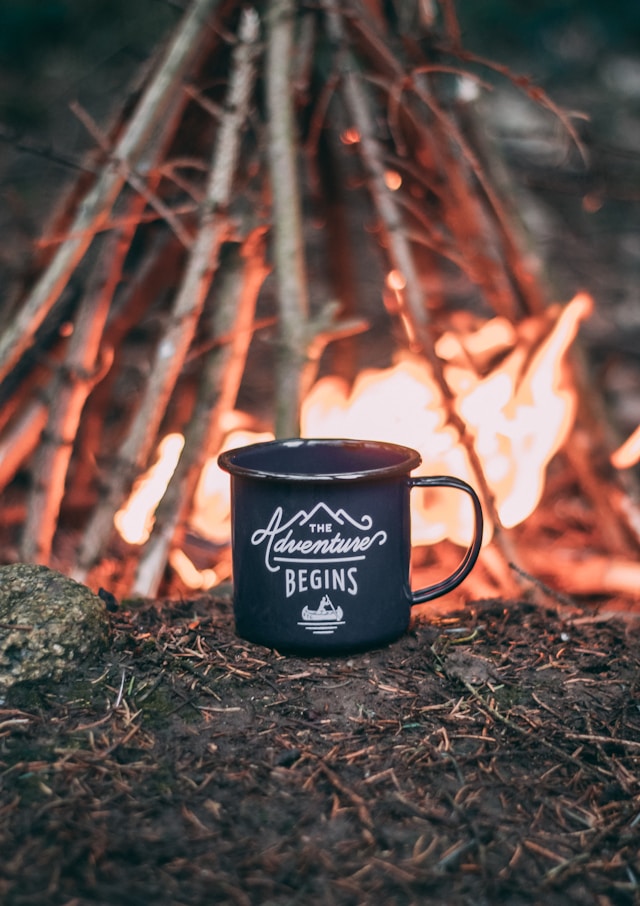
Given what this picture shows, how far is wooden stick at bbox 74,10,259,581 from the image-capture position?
2270 mm

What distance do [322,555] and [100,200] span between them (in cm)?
126

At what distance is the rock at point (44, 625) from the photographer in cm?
148

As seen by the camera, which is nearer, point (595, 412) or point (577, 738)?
point (577, 738)

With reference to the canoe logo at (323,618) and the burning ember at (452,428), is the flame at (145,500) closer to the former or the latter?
the burning ember at (452,428)

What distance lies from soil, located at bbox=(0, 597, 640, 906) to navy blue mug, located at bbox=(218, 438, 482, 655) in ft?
0.22

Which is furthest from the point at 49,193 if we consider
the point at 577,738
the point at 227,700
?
the point at 577,738

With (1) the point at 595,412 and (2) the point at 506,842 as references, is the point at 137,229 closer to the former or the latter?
(1) the point at 595,412

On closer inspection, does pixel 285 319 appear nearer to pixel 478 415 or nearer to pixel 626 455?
pixel 478 415

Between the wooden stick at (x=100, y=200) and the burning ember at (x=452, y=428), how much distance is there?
1.69ft

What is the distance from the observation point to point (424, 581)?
100 inches

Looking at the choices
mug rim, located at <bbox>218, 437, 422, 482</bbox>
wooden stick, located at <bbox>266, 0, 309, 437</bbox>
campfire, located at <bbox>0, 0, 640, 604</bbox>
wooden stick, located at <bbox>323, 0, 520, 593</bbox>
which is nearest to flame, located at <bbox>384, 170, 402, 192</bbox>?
campfire, located at <bbox>0, 0, 640, 604</bbox>

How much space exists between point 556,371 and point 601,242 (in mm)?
1283

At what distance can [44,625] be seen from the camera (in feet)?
4.97

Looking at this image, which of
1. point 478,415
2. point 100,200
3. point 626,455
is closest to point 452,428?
point 478,415
